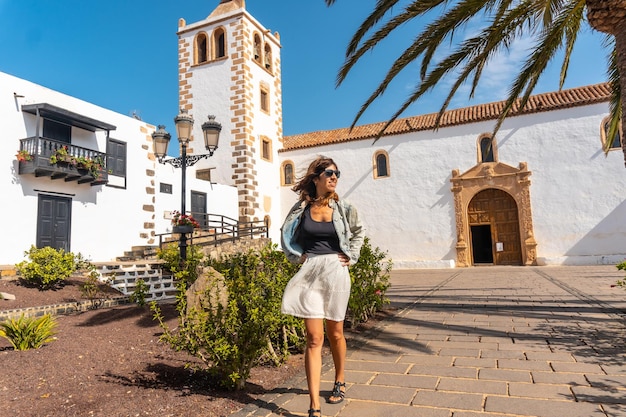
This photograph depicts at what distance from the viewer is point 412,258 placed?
19.0 meters

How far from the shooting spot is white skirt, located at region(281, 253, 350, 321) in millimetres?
2770

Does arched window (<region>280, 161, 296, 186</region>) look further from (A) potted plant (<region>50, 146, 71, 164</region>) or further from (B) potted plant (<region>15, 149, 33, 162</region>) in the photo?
(B) potted plant (<region>15, 149, 33, 162</region>)

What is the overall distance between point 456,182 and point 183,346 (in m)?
17.1

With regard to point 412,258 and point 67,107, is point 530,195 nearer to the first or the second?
point 412,258

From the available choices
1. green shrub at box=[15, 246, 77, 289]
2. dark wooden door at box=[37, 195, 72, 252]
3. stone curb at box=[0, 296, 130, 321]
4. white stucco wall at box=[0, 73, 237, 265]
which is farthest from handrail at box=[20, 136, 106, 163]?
stone curb at box=[0, 296, 130, 321]

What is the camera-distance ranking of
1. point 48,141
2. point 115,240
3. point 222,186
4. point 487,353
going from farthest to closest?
1. point 222,186
2. point 115,240
3. point 48,141
4. point 487,353

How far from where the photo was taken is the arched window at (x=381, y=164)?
65.7 ft

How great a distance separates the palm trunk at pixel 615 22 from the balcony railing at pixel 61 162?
40.4 ft

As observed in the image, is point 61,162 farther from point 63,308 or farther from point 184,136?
point 63,308

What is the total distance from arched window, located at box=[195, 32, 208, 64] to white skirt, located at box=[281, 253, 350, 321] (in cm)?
2081

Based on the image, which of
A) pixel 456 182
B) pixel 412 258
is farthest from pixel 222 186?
pixel 456 182

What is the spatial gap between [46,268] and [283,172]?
1428 centimetres

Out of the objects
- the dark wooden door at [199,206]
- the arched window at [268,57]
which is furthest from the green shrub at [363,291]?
the arched window at [268,57]

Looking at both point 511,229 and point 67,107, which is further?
point 511,229
